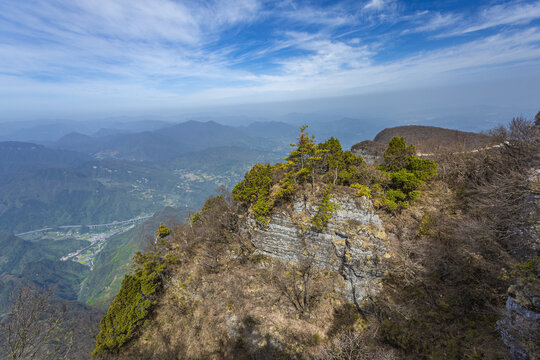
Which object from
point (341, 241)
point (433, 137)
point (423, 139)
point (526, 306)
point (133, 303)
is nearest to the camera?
point (526, 306)

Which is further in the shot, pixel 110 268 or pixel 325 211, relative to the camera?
pixel 110 268

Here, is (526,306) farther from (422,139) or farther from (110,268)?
(110,268)

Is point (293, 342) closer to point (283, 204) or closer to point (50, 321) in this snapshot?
point (283, 204)

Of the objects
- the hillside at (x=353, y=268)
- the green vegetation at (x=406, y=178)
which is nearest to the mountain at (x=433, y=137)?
the green vegetation at (x=406, y=178)

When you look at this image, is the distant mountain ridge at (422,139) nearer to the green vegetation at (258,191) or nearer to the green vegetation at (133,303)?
the green vegetation at (258,191)

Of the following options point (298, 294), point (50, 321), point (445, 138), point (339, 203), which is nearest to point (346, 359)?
point (298, 294)

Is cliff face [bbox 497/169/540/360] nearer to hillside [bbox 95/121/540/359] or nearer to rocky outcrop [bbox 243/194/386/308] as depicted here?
hillside [bbox 95/121/540/359]

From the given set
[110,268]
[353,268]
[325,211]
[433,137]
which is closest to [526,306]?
[353,268]
